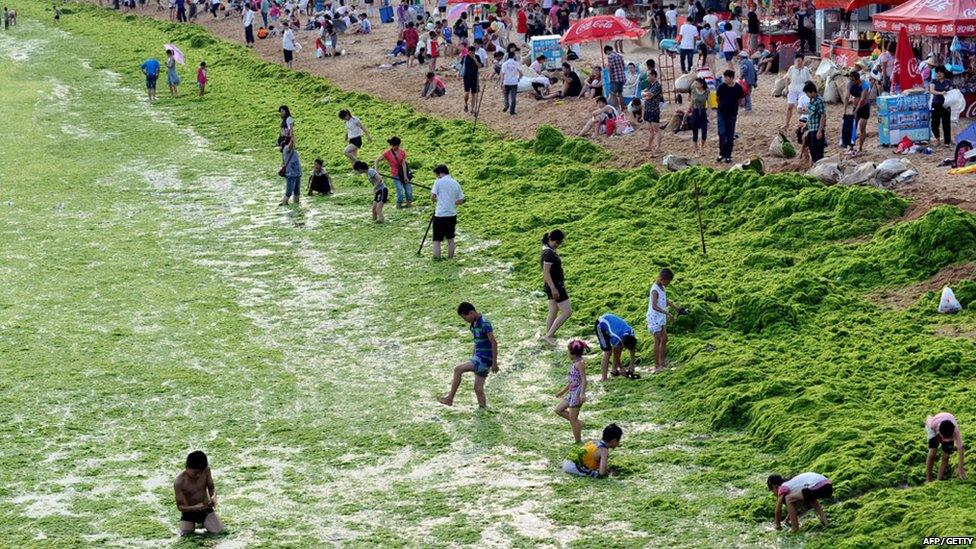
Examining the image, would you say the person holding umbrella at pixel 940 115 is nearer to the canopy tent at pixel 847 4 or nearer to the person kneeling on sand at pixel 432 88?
the canopy tent at pixel 847 4

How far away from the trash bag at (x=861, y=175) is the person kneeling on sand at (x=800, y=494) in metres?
12.2

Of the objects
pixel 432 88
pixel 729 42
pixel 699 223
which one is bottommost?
pixel 699 223

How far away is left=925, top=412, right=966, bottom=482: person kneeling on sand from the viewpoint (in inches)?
618

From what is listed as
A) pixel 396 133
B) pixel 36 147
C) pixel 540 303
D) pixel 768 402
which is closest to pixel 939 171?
pixel 540 303

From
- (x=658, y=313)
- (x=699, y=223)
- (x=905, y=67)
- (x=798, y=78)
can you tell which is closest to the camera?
(x=658, y=313)

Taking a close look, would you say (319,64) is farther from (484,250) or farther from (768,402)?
(768,402)

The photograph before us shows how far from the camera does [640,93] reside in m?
36.3

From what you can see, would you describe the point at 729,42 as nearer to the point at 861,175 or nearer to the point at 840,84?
the point at 840,84

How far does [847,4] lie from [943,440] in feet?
72.8

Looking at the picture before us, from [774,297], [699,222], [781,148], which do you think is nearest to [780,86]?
[781,148]

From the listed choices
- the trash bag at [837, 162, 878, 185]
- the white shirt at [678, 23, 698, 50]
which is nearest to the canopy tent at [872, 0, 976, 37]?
the trash bag at [837, 162, 878, 185]

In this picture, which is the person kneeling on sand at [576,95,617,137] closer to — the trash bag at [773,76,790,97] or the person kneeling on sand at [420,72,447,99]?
the trash bag at [773,76,790,97]

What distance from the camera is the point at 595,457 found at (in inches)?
700

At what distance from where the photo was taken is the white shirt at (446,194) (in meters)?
26.6
